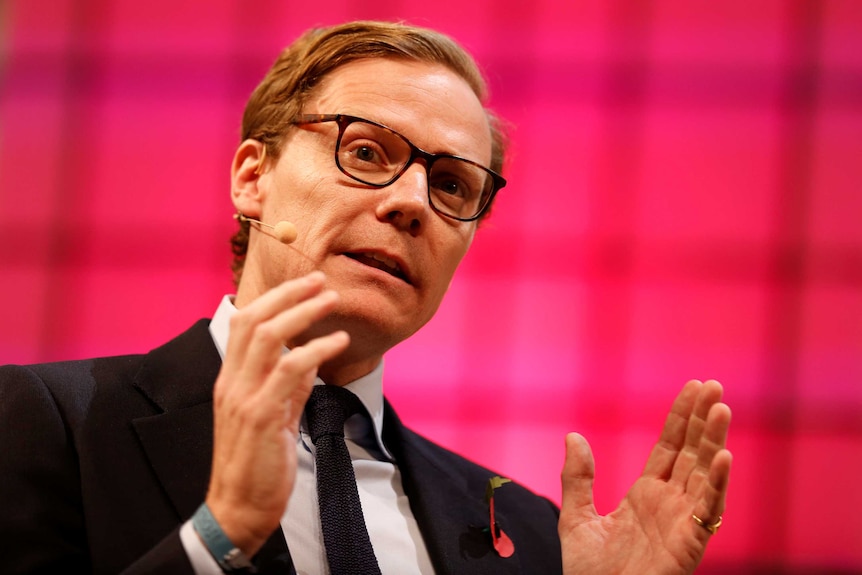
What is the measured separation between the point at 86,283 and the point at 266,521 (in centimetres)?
203

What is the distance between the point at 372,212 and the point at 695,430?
71 cm

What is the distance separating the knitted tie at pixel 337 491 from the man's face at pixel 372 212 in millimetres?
118

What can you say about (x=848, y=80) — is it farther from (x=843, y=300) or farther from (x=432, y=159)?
(x=432, y=159)

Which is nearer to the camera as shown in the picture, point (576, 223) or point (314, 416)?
point (314, 416)

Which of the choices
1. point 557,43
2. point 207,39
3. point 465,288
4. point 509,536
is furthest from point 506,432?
point 207,39

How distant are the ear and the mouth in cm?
29

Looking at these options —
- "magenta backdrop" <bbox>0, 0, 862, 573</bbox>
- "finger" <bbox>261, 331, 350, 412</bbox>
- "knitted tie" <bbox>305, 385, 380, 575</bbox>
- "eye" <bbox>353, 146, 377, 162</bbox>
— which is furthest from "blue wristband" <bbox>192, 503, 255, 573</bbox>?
"magenta backdrop" <bbox>0, 0, 862, 573</bbox>

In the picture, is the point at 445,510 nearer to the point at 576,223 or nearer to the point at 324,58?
the point at 324,58

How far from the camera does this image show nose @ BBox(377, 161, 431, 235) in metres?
1.59

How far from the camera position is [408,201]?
1600 mm

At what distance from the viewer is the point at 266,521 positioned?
117 centimetres

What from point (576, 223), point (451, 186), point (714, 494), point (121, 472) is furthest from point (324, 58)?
point (576, 223)

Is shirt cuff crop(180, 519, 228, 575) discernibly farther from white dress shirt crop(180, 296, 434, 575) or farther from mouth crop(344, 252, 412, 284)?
mouth crop(344, 252, 412, 284)

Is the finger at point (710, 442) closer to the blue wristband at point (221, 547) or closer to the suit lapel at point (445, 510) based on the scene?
the suit lapel at point (445, 510)
